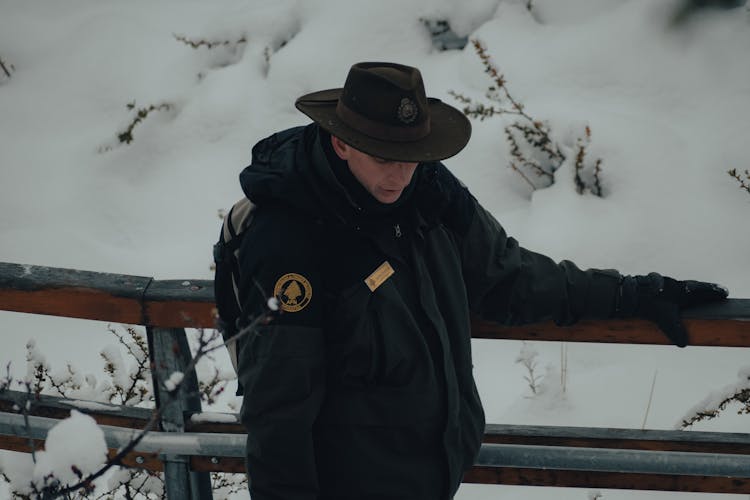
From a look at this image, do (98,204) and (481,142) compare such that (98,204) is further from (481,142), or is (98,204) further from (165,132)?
(481,142)

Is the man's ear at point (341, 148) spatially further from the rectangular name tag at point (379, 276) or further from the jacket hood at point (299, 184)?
the rectangular name tag at point (379, 276)

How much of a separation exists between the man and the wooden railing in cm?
8

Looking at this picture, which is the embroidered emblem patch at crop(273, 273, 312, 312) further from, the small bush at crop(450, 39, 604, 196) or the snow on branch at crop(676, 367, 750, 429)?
the small bush at crop(450, 39, 604, 196)

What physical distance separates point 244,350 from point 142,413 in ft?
2.30

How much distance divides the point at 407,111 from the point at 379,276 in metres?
0.38

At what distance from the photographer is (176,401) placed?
2.18m

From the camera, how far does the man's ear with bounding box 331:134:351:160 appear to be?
6.06ft

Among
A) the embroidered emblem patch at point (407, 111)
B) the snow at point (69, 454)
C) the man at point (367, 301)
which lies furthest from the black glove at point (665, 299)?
the snow at point (69, 454)

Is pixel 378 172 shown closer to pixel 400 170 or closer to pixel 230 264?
pixel 400 170

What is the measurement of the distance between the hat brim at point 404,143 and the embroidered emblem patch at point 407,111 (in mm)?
53

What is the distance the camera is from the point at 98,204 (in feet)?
17.9

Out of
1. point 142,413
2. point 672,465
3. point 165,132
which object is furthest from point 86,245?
point 672,465

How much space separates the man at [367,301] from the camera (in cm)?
175

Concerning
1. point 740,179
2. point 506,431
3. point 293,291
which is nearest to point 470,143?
point 740,179
